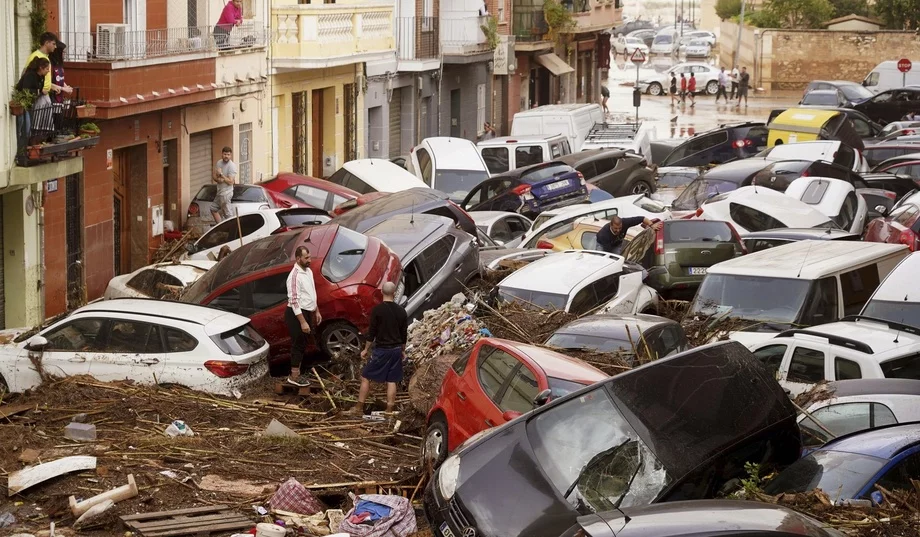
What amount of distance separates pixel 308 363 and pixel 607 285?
396cm

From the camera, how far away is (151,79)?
23.5 m

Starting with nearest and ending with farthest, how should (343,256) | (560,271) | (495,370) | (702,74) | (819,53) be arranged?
(495,370)
(343,256)
(560,271)
(702,74)
(819,53)

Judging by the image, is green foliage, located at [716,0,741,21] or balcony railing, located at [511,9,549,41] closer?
balcony railing, located at [511,9,549,41]

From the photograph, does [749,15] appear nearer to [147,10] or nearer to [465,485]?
[147,10]

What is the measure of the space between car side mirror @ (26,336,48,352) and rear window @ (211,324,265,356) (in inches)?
75.7

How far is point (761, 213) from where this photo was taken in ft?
75.5

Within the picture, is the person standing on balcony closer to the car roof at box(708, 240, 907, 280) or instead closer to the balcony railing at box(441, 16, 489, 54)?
the car roof at box(708, 240, 907, 280)

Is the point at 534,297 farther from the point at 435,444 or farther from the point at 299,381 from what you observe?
the point at 435,444

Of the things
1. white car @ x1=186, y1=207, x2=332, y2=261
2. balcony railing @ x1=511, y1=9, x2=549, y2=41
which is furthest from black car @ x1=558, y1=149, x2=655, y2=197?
balcony railing @ x1=511, y1=9, x2=549, y2=41

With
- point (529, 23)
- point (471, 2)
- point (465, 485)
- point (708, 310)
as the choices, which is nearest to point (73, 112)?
point (708, 310)

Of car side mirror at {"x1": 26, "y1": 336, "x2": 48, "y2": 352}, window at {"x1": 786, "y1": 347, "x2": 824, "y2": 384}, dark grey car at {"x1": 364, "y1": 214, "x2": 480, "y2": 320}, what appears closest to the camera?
window at {"x1": 786, "y1": 347, "x2": 824, "y2": 384}

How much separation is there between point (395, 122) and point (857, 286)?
24947 mm

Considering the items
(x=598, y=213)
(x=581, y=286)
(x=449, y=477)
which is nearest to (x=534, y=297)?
(x=581, y=286)

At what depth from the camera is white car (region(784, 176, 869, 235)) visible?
23953 mm
